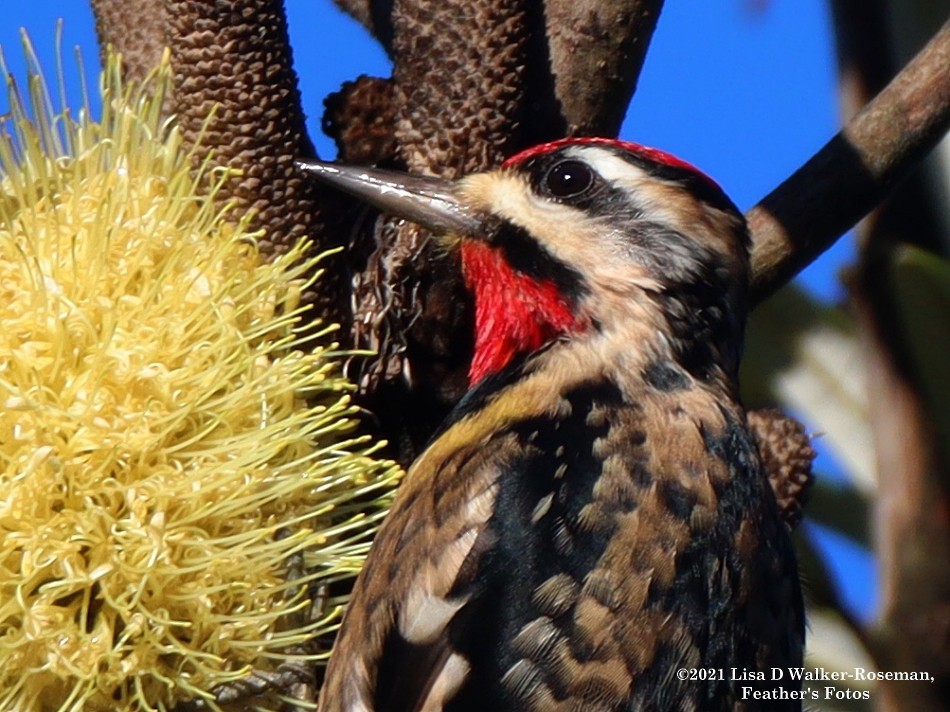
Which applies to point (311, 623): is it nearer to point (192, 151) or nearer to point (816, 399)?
point (192, 151)

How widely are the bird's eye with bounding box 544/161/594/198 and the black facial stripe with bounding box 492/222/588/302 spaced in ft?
0.29

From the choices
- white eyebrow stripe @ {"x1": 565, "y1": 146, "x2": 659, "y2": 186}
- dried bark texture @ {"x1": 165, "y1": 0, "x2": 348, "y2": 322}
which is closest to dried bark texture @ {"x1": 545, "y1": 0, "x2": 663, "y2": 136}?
white eyebrow stripe @ {"x1": 565, "y1": 146, "x2": 659, "y2": 186}

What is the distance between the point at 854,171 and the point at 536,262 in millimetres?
467

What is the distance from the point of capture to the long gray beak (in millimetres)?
2041

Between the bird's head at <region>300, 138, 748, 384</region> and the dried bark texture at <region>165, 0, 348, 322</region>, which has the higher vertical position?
the dried bark texture at <region>165, 0, 348, 322</region>

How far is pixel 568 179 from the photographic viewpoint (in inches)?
91.1

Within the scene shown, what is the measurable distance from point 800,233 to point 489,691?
766mm

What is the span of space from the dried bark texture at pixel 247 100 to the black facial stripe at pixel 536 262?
0.41 metres

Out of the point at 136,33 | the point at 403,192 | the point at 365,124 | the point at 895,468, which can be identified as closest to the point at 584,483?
the point at 403,192

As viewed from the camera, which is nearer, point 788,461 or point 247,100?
point 247,100

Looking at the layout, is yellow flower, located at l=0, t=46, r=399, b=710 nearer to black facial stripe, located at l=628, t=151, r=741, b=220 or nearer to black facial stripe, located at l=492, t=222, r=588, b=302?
black facial stripe, located at l=492, t=222, r=588, b=302

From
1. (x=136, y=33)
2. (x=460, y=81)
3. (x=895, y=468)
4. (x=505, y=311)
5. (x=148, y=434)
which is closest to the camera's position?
(x=148, y=434)

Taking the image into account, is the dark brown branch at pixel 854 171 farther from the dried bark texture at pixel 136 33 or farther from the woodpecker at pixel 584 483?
the dried bark texture at pixel 136 33

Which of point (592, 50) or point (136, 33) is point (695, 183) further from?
point (136, 33)
